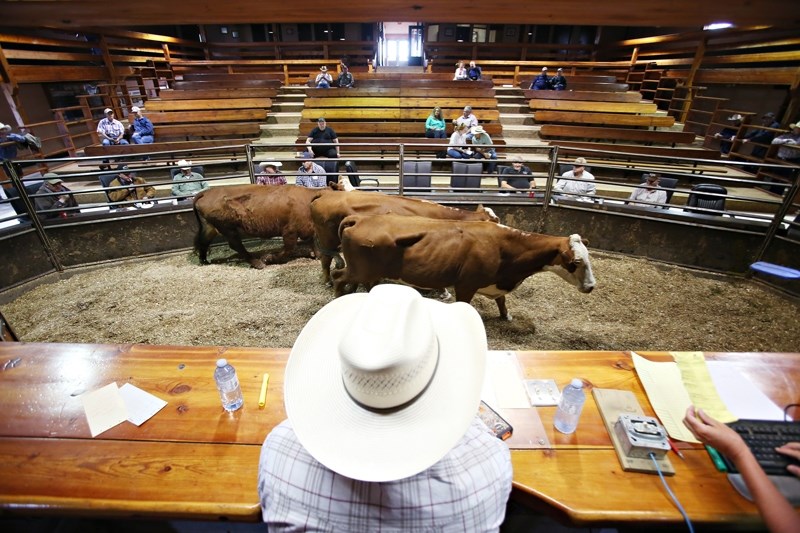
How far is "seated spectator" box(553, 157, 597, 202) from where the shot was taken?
17.1 ft

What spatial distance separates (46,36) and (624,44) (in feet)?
61.3

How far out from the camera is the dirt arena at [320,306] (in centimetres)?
347

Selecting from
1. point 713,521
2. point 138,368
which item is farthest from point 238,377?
point 713,521

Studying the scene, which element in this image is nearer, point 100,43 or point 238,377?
point 238,377

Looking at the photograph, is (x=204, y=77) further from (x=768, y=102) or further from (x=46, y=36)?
(x=768, y=102)

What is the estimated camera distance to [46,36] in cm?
936

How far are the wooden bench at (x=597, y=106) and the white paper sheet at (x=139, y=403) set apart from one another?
11.0m

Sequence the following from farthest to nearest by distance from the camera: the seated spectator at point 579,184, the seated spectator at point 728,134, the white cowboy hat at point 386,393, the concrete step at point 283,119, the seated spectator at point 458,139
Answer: the concrete step at point 283,119, the seated spectator at point 728,134, the seated spectator at point 458,139, the seated spectator at point 579,184, the white cowboy hat at point 386,393

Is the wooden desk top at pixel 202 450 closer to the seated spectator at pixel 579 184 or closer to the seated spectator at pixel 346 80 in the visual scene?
the seated spectator at pixel 579 184

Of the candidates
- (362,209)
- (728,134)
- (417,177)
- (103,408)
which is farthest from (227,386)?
(728,134)

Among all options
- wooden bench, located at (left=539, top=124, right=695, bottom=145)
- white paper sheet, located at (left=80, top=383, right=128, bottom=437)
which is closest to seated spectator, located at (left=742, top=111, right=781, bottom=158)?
wooden bench, located at (left=539, top=124, right=695, bottom=145)

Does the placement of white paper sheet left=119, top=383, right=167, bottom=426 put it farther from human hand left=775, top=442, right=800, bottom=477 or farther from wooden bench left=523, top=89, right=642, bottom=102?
wooden bench left=523, top=89, right=642, bottom=102

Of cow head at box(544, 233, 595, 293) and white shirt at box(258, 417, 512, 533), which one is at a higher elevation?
white shirt at box(258, 417, 512, 533)

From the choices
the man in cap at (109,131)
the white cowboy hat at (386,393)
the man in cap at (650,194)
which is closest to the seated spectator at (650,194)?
the man in cap at (650,194)
